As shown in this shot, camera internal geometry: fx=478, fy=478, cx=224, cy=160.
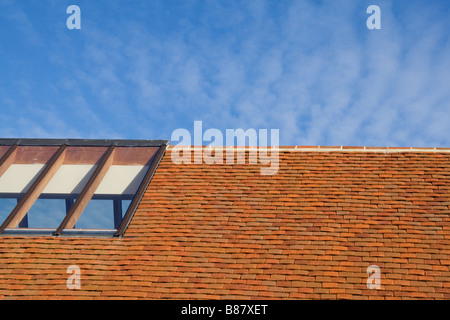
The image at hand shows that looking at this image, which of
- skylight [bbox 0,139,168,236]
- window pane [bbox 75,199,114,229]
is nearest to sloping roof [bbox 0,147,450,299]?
skylight [bbox 0,139,168,236]

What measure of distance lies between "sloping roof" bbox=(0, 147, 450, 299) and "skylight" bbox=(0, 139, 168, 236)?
480 mm

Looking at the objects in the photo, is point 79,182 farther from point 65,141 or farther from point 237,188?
point 237,188

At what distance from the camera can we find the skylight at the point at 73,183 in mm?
10711

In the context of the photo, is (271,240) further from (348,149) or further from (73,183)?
(73,183)

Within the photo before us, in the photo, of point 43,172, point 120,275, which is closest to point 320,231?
point 120,275

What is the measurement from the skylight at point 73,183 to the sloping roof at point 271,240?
0.48 metres

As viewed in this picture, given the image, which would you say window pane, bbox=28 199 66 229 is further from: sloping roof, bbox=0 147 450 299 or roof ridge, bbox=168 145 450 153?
roof ridge, bbox=168 145 450 153

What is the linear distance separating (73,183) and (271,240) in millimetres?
5490

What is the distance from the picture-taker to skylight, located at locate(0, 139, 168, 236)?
35.1 ft

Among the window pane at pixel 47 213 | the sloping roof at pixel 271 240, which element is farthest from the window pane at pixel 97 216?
the sloping roof at pixel 271 240

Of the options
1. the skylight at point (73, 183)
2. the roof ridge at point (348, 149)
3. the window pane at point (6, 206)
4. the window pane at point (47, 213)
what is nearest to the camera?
the skylight at point (73, 183)

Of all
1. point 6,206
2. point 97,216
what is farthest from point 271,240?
point 6,206

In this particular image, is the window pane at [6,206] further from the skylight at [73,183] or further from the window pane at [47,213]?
the window pane at [47,213]

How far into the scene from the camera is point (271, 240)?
940 centimetres
